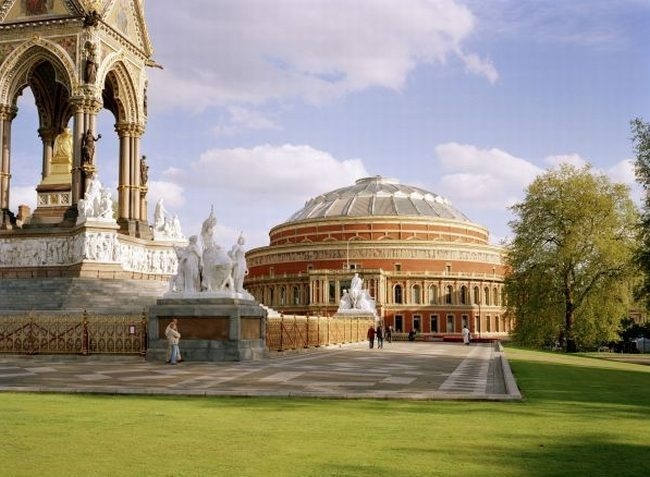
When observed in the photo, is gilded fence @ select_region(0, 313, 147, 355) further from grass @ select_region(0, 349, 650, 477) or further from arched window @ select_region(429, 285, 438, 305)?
arched window @ select_region(429, 285, 438, 305)

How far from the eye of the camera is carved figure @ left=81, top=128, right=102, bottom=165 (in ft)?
99.5

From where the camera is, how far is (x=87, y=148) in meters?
30.4

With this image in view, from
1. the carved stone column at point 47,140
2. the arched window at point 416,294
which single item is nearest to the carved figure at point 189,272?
the carved stone column at point 47,140

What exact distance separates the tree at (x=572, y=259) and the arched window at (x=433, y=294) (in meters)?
42.5

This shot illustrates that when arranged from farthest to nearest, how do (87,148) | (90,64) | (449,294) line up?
1. (449,294)
2. (90,64)
3. (87,148)

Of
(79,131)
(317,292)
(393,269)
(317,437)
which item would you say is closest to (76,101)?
(79,131)

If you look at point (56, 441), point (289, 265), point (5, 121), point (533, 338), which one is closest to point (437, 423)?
point (56, 441)

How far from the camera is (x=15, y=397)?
41.2 ft

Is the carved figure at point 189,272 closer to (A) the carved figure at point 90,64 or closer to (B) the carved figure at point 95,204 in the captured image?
(B) the carved figure at point 95,204

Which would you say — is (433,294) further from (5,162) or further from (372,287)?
(5,162)

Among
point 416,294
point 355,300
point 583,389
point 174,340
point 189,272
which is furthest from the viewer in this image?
point 416,294

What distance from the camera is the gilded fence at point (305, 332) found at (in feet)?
89.5

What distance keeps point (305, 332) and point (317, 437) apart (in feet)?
78.2

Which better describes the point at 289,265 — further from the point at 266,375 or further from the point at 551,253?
the point at 266,375
